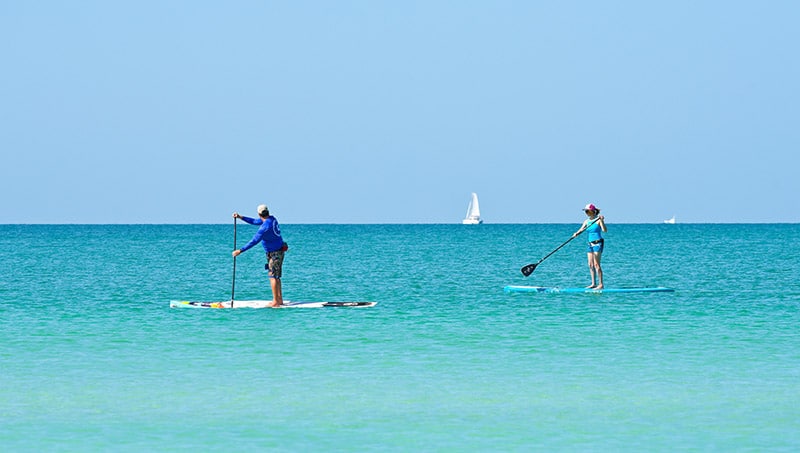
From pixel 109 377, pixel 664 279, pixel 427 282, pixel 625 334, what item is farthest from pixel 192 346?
pixel 664 279

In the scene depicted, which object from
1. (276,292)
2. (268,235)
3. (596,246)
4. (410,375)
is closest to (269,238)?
(268,235)

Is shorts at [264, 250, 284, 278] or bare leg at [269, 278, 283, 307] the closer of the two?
shorts at [264, 250, 284, 278]

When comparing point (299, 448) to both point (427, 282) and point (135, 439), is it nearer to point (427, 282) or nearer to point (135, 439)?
point (135, 439)

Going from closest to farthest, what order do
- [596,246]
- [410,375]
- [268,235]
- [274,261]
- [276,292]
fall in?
[410,375] < [268,235] < [274,261] < [276,292] < [596,246]

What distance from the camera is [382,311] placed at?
2217cm

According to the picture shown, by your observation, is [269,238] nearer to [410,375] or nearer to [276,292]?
[276,292]

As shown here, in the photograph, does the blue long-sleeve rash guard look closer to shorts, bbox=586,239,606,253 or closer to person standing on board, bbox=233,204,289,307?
person standing on board, bbox=233,204,289,307

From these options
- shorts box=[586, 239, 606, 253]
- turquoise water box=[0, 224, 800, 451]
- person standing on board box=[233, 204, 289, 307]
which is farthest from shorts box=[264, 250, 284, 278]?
shorts box=[586, 239, 606, 253]

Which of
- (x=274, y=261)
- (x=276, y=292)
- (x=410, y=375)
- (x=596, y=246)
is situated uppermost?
(x=596, y=246)

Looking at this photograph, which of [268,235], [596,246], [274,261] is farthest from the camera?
[596,246]

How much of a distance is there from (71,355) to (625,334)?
24.2 ft

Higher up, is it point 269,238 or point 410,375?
point 269,238

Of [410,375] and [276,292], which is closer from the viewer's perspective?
[410,375]

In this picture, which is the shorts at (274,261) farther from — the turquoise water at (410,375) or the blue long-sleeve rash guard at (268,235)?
the turquoise water at (410,375)
